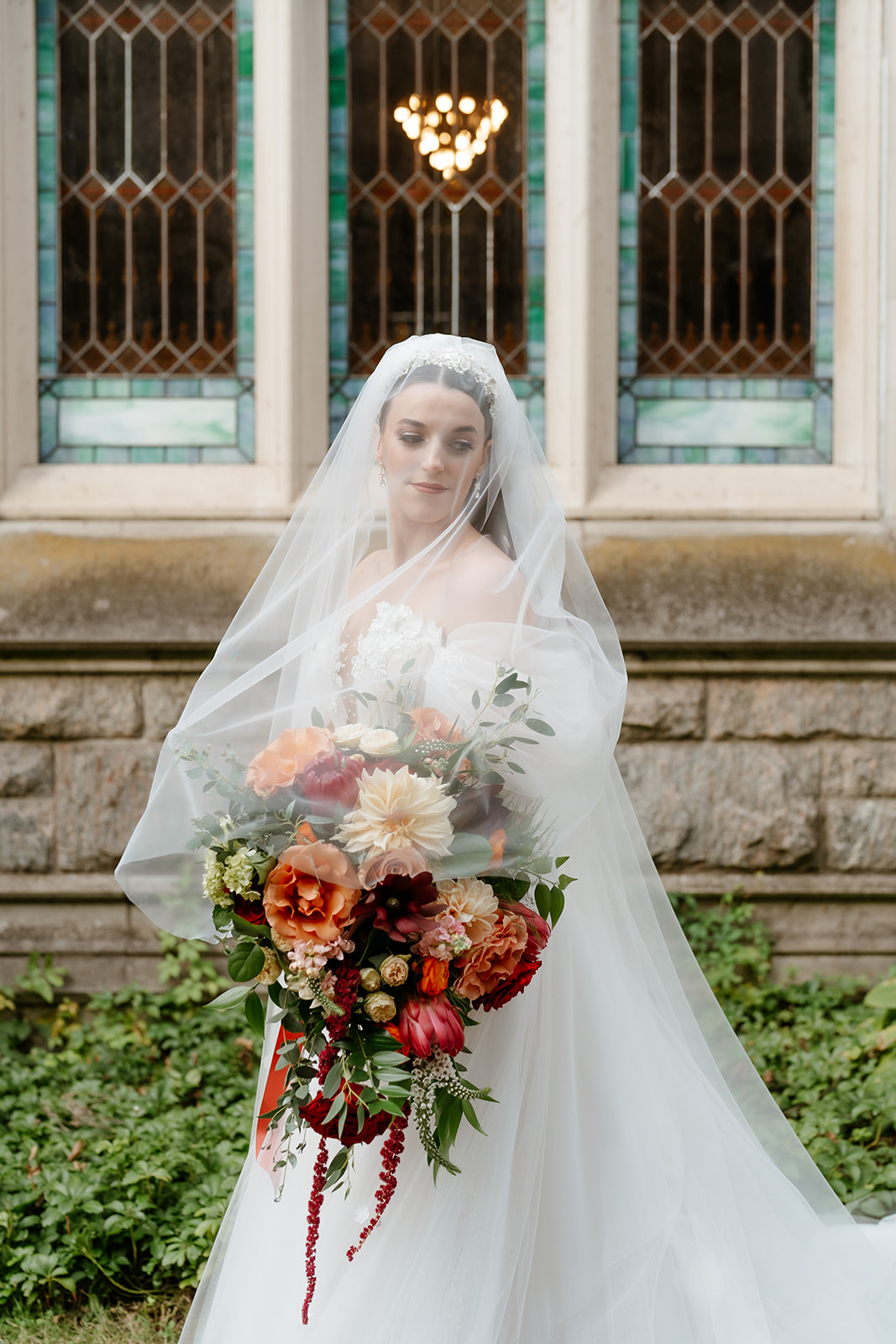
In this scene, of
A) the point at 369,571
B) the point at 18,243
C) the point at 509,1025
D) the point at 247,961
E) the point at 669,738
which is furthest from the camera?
the point at 18,243

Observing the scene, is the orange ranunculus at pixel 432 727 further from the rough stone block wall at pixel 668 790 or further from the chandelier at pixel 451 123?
the chandelier at pixel 451 123

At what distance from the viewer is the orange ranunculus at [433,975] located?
1.62m

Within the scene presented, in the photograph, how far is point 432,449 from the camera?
2.08 meters

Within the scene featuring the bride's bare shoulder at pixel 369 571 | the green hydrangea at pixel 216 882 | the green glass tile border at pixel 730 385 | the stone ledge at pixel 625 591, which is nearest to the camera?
the green hydrangea at pixel 216 882

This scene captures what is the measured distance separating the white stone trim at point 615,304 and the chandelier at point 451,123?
0.26 metres

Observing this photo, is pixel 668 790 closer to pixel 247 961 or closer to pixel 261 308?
pixel 261 308

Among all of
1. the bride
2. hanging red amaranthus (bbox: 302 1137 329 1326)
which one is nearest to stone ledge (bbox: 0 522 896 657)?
the bride

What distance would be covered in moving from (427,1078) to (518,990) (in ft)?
0.66

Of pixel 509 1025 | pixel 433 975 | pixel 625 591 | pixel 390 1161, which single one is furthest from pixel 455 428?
pixel 625 591

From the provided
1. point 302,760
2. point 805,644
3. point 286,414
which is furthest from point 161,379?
point 302,760

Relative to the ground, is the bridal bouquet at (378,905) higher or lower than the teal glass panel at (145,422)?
lower

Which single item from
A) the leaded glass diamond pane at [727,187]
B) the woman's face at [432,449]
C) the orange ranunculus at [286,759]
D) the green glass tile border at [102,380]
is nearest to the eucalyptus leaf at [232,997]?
the orange ranunculus at [286,759]

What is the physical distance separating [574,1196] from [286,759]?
3.51 feet

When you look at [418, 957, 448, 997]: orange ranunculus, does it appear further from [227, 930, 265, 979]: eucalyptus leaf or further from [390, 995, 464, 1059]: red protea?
[227, 930, 265, 979]: eucalyptus leaf
